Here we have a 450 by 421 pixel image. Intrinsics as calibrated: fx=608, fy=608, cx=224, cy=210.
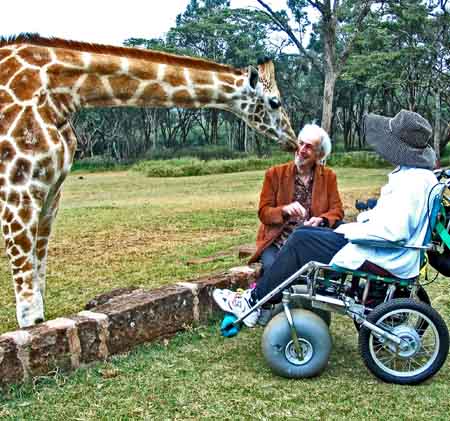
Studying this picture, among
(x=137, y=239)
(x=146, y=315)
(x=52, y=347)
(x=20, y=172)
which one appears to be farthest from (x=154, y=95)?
(x=137, y=239)

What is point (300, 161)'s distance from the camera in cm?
398

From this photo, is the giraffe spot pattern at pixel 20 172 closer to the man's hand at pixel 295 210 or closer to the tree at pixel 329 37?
the man's hand at pixel 295 210

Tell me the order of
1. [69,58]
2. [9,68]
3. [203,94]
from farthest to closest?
[203,94], [69,58], [9,68]

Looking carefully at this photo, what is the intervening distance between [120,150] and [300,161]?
120 feet

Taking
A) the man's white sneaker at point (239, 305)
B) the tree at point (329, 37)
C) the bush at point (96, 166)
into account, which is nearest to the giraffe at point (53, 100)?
the man's white sneaker at point (239, 305)

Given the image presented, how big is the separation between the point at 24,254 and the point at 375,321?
88.6 inches

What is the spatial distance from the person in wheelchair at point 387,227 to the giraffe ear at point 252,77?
1329 mm

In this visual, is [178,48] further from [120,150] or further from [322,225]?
[322,225]

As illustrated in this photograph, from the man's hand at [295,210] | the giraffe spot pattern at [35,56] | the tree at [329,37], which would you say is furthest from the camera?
the tree at [329,37]

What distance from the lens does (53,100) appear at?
4.06 metres

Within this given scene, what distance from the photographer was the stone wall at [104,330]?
127 inches

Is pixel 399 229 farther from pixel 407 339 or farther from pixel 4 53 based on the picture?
pixel 4 53

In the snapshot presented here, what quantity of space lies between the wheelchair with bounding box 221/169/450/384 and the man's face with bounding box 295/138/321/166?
2.65ft

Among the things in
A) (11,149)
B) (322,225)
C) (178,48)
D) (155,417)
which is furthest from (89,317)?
(178,48)
